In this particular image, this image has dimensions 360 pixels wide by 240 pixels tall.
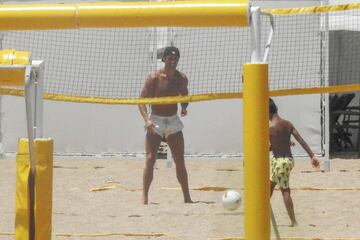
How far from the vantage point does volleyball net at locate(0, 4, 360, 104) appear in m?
11.8

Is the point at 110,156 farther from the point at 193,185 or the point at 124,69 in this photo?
the point at 193,185

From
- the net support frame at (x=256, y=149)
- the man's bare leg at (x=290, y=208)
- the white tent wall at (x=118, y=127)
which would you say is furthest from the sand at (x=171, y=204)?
the net support frame at (x=256, y=149)

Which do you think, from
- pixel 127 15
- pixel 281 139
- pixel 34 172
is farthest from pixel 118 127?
pixel 34 172

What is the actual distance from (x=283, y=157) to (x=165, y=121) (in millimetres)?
1643

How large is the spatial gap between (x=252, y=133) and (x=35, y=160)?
1278 mm

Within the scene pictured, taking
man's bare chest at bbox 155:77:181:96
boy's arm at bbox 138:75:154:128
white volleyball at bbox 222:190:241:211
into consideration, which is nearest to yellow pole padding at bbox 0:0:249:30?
white volleyball at bbox 222:190:241:211

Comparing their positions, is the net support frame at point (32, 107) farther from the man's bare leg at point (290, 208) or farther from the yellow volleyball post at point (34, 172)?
the man's bare leg at point (290, 208)

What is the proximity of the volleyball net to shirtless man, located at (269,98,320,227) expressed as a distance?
4.41m

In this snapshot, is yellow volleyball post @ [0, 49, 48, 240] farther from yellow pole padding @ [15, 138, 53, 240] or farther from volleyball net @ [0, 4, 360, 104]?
volleyball net @ [0, 4, 360, 104]

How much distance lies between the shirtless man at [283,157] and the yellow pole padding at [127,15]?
2593 millimetres

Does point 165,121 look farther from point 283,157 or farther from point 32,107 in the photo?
point 32,107

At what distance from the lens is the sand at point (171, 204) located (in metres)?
6.75

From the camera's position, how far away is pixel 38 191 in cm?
446

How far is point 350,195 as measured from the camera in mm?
9016
